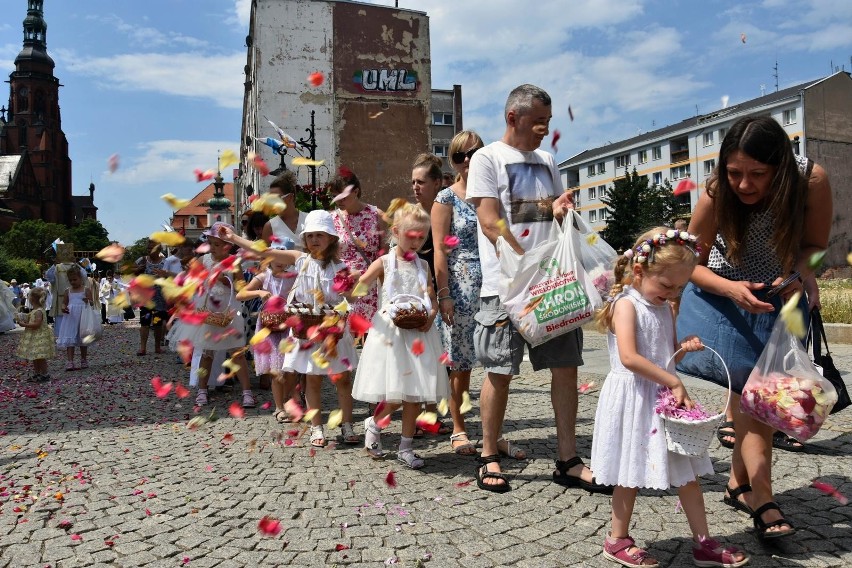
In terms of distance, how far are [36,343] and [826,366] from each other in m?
9.56

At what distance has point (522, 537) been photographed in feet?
9.95

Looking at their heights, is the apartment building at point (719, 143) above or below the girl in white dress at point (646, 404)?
above

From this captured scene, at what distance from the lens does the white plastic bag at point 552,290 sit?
3465 millimetres

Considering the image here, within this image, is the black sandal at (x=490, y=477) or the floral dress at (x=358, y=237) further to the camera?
the floral dress at (x=358, y=237)

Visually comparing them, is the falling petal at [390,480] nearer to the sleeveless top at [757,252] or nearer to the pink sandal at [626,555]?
the pink sandal at [626,555]

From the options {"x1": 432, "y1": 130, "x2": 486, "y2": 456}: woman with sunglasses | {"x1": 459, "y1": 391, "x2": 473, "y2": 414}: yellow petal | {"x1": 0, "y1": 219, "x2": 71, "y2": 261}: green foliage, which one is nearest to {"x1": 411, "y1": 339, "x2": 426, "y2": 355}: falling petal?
{"x1": 432, "y1": 130, "x2": 486, "y2": 456}: woman with sunglasses

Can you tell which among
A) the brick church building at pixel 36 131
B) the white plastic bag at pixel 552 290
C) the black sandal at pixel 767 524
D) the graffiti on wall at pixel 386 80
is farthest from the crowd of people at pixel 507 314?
the brick church building at pixel 36 131

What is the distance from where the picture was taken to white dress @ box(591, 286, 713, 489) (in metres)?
2.68

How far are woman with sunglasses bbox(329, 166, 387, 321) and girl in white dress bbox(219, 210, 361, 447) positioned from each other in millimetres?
299

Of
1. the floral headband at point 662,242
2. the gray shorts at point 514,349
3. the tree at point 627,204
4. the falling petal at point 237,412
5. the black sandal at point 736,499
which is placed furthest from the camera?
the tree at point 627,204

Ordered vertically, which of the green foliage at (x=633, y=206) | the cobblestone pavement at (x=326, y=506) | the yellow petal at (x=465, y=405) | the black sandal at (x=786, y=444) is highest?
the green foliage at (x=633, y=206)

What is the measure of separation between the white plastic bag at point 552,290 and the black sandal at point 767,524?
3.89 ft

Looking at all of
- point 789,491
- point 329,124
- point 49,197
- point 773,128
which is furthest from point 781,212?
point 49,197

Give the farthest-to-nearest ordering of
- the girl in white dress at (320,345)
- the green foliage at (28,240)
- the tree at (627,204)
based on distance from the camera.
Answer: the green foliage at (28,240) < the tree at (627,204) < the girl in white dress at (320,345)
